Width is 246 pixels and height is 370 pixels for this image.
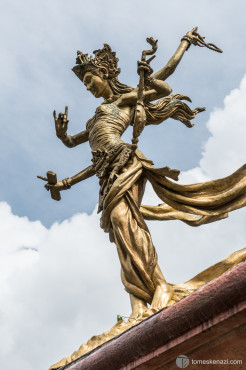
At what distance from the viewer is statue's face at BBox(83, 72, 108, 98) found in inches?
316

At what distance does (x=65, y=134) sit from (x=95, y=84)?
0.71 metres

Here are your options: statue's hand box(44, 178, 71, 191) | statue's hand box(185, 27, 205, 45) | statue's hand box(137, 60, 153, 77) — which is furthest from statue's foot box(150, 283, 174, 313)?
statue's hand box(185, 27, 205, 45)

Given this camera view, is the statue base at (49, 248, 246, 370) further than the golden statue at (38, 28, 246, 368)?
No

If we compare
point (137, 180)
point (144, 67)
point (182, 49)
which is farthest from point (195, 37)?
point (137, 180)

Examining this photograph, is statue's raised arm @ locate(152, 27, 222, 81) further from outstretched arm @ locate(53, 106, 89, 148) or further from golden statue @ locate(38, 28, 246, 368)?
outstretched arm @ locate(53, 106, 89, 148)

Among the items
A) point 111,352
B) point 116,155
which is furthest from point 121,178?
point 111,352

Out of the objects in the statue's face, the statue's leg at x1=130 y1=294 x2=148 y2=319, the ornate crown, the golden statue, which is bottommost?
the statue's leg at x1=130 y1=294 x2=148 y2=319

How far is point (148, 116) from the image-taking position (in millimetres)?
7949

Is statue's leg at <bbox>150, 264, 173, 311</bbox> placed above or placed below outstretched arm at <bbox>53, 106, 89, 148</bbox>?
below

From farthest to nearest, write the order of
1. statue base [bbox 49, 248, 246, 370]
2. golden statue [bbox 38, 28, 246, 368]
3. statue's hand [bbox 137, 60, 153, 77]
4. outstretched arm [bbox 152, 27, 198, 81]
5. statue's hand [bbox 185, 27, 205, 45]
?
1. statue's hand [bbox 185, 27, 205, 45]
2. outstretched arm [bbox 152, 27, 198, 81]
3. statue's hand [bbox 137, 60, 153, 77]
4. golden statue [bbox 38, 28, 246, 368]
5. statue base [bbox 49, 248, 246, 370]

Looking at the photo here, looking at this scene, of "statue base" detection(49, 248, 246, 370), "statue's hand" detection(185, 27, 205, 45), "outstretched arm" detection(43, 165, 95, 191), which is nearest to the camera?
"statue base" detection(49, 248, 246, 370)

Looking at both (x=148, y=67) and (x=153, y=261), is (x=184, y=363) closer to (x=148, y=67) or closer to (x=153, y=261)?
(x=153, y=261)

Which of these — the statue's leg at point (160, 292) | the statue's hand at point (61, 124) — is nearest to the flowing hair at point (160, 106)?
the statue's hand at point (61, 124)

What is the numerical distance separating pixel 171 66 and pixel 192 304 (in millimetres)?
4575
